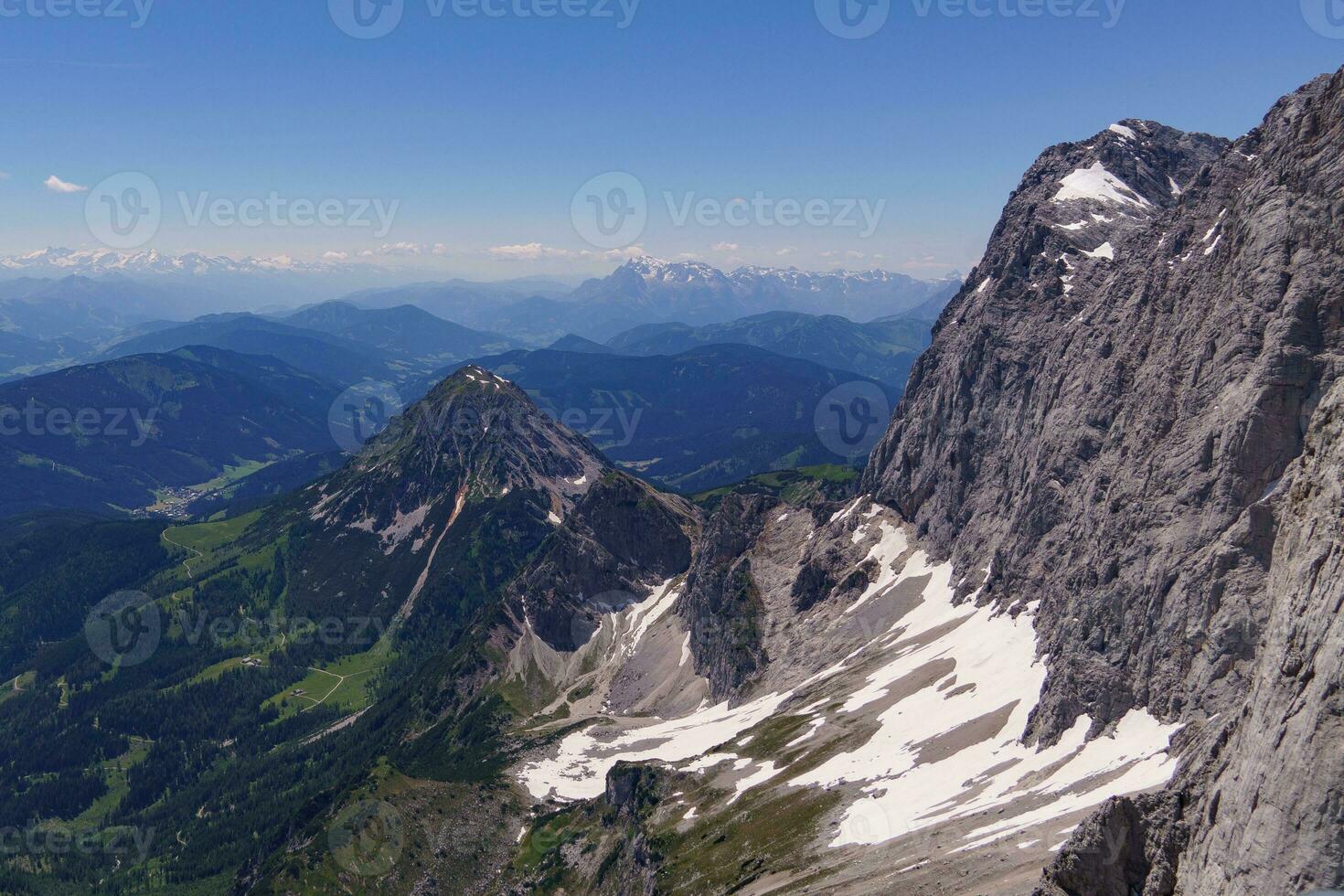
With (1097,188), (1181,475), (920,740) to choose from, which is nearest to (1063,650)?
(920,740)

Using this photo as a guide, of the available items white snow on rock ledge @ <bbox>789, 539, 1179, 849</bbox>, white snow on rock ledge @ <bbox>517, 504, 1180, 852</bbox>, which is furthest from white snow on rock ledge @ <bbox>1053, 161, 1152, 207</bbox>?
white snow on rock ledge @ <bbox>789, 539, 1179, 849</bbox>

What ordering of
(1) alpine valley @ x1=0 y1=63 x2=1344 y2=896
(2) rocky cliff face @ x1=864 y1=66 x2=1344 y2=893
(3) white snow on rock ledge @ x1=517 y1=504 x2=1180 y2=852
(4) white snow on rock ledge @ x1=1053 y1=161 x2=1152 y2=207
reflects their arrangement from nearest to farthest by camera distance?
1. (2) rocky cliff face @ x1=864 y1=66 x2=1344 y2=893
2. (1) alpine valley @ x1=0 y1=63 x2=1344 y2=896
3. (3) white snow on rock ledge @ x1=517 y1=504 x2=1180 y2=852
4. (4) white snow on rock ledge @ x1=1053 y1=161 x2=1152 y2=207

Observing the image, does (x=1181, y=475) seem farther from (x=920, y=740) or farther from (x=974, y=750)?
(x=920, y=740)

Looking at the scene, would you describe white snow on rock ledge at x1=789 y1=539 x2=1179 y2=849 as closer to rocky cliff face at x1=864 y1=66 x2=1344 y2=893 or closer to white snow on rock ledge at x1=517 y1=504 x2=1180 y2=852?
white snow on rock ledge at x1=517 y1=504 x2=1180 y2=852

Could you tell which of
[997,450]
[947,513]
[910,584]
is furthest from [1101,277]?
[910,584]

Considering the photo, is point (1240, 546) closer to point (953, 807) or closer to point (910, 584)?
point (953, 807)
